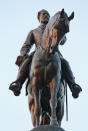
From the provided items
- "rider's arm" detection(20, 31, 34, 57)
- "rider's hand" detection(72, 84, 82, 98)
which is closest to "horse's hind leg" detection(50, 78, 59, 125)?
"rider's hand" detection(72, 84, 82, 98)

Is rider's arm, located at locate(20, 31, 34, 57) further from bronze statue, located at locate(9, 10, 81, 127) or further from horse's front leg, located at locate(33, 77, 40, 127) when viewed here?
horse's front leg, located at locate(33, 77, 40, 127)

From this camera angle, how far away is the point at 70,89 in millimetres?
9953

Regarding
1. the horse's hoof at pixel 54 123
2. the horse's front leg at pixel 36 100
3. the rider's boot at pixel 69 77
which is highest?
the rider's boot at pixel 69 77

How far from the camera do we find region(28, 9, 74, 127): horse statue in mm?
9094

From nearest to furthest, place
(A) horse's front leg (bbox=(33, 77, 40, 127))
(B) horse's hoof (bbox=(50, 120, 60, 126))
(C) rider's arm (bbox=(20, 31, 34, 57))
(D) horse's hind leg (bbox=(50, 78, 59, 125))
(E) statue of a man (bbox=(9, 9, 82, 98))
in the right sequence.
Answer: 1. (B) horse's hoof (bbox=(50, 120, 60, 126))
2. (D) horse's hind leg (bbox=(50, 78, 59, 125))
3. (A) horse's front leg (bbox=(33, 77, 40, 127))
4. (E) statue of a man (bbox=(9, 9, 82, 98))
5. (C) rider's arm (bbox=(20, 31, 34, 57))

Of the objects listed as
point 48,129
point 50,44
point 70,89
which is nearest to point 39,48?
point 50,44

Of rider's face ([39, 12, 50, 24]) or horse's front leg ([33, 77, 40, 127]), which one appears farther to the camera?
rider's face ([39, 12, 50, 24])

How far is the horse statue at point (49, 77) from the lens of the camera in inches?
358

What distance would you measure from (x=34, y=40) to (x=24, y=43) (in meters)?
0.23

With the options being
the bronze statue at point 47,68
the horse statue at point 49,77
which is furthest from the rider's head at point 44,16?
the horse statue at point 49,77

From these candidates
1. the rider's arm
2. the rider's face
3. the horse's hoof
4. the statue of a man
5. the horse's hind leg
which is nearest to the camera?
the horse's hoof

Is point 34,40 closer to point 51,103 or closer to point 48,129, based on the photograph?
point 51,103

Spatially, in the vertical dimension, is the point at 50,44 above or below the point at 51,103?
above

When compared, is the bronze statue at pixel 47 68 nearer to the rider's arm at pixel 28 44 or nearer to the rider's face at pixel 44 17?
the rider's arm at pixel 28 44
